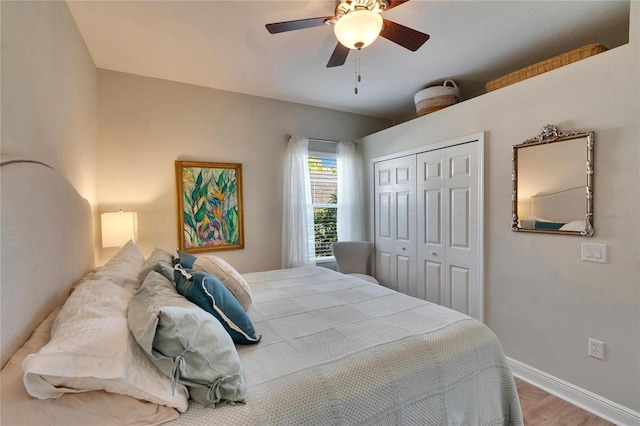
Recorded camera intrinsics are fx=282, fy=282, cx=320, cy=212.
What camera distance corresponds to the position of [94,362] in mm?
753

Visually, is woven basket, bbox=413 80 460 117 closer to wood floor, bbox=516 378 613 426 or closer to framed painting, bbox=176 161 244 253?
framed painting, bbox=176 161 244 253

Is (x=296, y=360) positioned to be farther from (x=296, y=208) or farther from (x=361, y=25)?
(x=296, y=208)

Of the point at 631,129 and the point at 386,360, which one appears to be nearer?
the point at 386,360

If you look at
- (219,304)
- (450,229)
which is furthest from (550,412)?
(219,304)

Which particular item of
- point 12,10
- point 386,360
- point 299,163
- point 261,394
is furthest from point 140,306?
point 299,163

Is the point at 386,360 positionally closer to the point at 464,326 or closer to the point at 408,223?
the point at 464,326

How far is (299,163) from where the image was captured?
11.7 ft

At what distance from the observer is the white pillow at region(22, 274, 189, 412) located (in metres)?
0.69

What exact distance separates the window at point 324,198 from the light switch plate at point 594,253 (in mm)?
2610

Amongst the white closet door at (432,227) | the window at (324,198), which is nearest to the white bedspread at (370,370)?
the white closet door at (432,227)

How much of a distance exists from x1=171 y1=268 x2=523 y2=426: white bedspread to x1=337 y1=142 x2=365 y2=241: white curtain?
2176mm

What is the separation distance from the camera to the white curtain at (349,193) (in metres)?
3.91

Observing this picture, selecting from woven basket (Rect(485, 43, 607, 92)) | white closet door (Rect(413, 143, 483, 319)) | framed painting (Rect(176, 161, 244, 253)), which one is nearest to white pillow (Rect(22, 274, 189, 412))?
framed painting (Rect(176, 161, 244, 253))

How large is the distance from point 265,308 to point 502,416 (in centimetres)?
138
